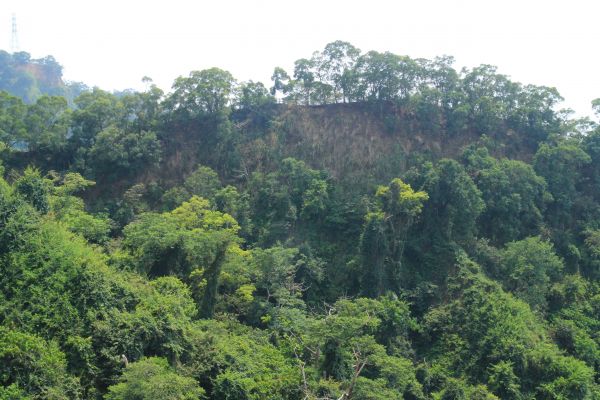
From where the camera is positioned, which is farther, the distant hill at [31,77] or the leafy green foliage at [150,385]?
the distant hill at [31,77]

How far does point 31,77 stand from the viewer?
63312 millimetres

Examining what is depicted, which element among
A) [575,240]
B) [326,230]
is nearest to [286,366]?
[326,230]

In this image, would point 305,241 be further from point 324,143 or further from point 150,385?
point 150,385

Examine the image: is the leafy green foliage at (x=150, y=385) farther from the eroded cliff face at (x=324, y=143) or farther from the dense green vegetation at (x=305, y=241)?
the eroded cliff face at (x=324, y=143)

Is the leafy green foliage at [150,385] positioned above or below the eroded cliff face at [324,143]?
below

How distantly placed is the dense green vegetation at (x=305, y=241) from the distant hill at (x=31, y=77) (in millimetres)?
34517

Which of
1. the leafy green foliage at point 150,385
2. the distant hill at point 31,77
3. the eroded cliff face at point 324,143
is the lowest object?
the leafy green foliage at point 150,385

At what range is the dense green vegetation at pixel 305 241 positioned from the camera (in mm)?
16891

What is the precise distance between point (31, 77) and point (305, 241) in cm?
5125

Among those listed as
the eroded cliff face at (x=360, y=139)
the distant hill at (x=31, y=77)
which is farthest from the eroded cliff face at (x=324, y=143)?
the distant hill at (x=31, y=77)

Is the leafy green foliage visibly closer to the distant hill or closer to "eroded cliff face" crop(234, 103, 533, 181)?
"eroded cliff face" crop(234, 103, 533, 181)

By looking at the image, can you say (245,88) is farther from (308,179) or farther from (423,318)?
(423,318)

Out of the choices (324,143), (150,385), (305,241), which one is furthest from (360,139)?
(150,385)

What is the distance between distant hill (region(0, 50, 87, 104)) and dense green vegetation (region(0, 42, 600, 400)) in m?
34.5
